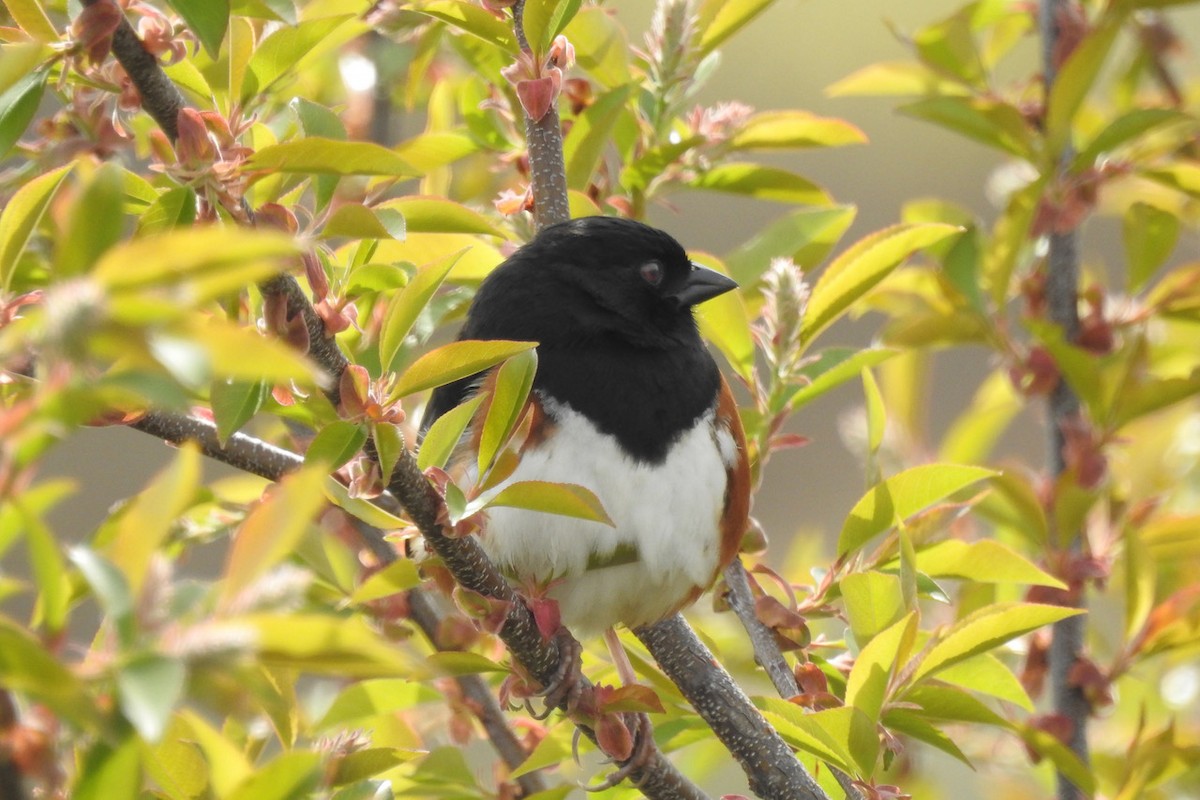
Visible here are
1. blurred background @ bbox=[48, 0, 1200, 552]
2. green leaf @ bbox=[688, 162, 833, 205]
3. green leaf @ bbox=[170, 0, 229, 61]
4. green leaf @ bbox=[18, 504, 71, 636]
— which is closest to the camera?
green leaf @ bbox=[18, 504, 71, 636]

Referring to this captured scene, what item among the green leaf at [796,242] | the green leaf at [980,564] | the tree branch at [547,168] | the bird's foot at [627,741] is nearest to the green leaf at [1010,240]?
the green leaf at [796,242]

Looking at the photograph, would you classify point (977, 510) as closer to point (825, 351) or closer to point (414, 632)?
point (825, 351)

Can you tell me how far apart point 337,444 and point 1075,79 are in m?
1.39

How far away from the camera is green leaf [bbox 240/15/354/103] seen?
138 centimetres

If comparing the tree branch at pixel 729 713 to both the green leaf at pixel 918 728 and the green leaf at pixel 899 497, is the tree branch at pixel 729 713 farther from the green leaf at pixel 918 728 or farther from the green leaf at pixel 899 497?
the green leaf at pixel 899 497

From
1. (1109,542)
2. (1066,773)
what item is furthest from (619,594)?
(1109,542)

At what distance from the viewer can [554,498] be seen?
44.4 inches

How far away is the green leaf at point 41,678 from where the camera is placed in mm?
652

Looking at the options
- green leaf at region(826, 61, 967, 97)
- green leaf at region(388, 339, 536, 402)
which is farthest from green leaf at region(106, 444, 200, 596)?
green leaf at region(826, 61, 967, 97)

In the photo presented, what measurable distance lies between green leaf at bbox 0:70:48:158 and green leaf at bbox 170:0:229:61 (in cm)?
13

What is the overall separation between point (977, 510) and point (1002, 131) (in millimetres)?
598

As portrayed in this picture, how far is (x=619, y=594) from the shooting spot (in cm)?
188

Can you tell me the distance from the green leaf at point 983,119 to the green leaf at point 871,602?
908mm

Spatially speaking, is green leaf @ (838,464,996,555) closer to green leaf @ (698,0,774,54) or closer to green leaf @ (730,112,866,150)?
green leaf @ (730,112,866,150)
